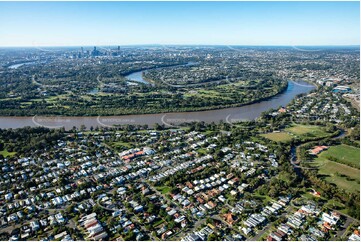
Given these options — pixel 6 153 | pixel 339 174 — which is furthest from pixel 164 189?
pixel 6 153

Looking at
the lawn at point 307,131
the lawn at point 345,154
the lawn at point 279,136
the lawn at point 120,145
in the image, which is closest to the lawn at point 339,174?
the lawn at point 345,154

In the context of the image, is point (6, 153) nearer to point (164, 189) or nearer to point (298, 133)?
point (164, 189)

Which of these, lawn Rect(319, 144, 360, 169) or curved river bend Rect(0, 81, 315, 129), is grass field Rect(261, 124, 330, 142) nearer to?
lawn Rect(319, 144, 360, 169)

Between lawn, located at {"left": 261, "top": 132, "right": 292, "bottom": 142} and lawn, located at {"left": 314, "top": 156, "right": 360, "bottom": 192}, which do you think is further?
lawn, located at {"left": 261, "top": 132, "right": 292, "bottom": 142}

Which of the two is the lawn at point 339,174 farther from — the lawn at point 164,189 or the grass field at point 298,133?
the lawn at point 164,189

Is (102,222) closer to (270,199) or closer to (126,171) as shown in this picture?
(126,171)

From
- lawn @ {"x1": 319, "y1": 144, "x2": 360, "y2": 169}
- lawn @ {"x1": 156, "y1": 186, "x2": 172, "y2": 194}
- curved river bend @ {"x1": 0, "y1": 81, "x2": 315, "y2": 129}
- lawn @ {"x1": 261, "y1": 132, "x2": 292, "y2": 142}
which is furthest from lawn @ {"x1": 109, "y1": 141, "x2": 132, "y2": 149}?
lawn @ {"x1": 319, "y1": 144, "x2": 360, "y2": 169}
